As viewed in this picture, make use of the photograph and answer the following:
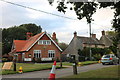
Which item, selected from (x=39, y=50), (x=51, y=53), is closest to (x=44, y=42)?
(x=39, y=50)

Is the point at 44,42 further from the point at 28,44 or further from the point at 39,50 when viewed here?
the point at 28,44

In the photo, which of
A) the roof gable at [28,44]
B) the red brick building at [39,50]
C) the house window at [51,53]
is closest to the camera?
the red brick building at [39,50]

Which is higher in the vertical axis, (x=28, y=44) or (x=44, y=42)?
(x=44, y=42)

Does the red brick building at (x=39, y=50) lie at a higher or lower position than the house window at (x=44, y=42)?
lower

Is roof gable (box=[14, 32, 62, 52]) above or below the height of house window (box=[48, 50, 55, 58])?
above

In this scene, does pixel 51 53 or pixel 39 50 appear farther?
pixel 51 53

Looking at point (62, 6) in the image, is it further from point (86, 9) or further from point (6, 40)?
point (6, 40)

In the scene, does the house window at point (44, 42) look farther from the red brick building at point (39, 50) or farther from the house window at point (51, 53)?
the house window at point (51, 53)

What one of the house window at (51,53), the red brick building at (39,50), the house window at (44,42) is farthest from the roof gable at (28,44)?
the house window at (51,53)

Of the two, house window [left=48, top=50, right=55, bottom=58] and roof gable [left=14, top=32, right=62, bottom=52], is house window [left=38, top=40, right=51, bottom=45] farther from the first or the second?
house window [left=48, top=50, right=55, bottom=58]

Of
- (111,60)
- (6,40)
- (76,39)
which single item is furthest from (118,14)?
(6,40)

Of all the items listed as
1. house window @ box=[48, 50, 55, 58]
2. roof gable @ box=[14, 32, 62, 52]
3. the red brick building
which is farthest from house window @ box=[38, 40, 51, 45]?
house window @ box=[48, 50, 55, 58]

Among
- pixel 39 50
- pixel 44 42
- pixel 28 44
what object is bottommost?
pixel 39 50

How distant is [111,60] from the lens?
78.5 feet
